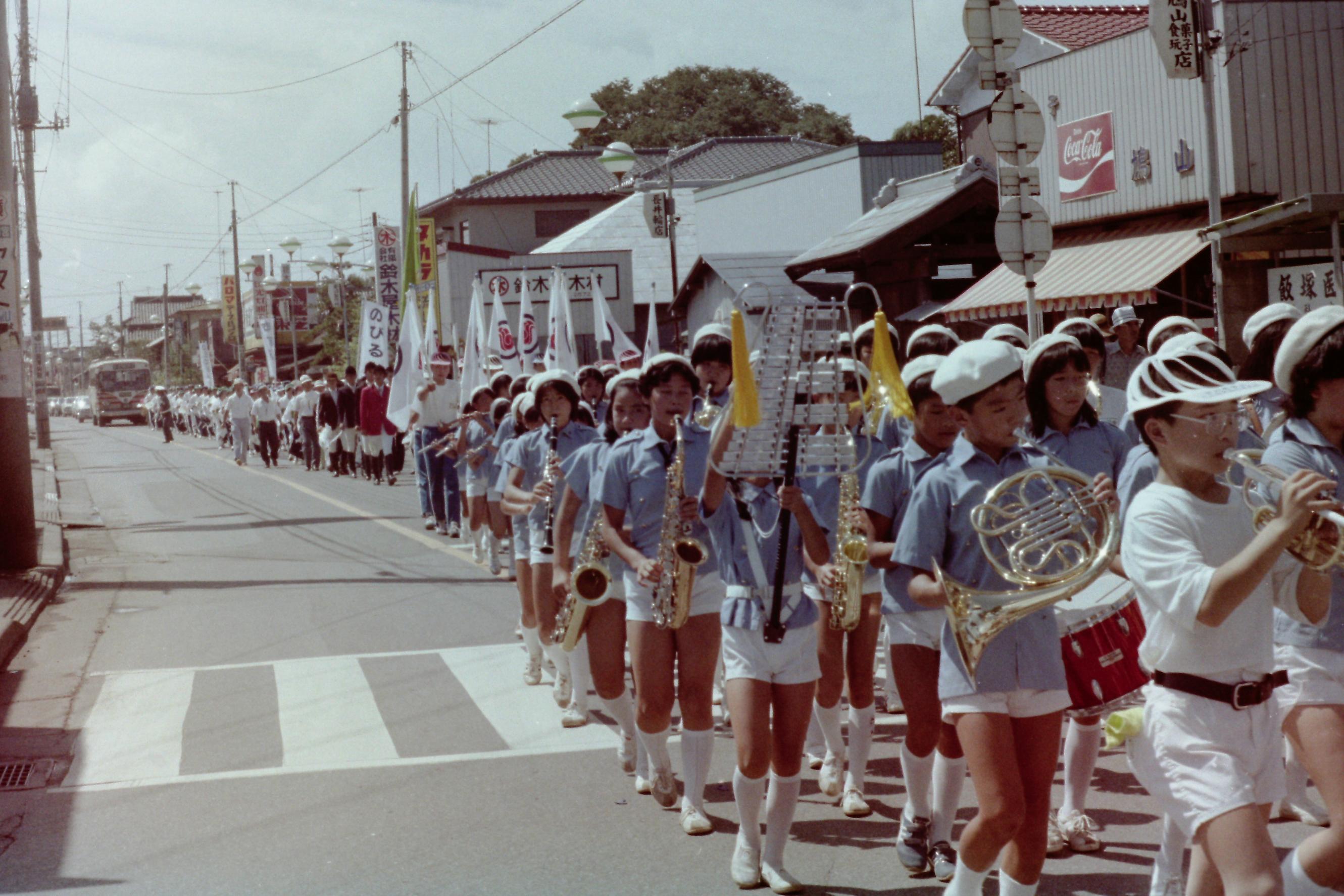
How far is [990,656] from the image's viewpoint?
4.25 metres

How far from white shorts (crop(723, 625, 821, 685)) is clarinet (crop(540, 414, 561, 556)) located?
3.17 meters

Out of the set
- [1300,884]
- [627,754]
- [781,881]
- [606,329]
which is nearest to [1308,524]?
[1300,884]

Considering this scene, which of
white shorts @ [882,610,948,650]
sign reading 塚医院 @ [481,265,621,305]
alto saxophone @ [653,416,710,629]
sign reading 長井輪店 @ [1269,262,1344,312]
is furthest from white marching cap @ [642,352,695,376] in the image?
sign reading 塚医院 @ [481,265,621,305]

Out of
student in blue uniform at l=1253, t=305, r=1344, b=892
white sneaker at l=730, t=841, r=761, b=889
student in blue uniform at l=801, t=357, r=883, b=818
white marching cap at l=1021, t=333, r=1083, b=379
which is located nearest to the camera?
student in blue uniform at l=1253, t=305, r=1344, b=892

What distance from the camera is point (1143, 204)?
A: 72.5ft

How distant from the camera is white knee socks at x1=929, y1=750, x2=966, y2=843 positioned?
5172mm

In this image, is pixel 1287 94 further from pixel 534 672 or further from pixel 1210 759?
pixel 1210 759

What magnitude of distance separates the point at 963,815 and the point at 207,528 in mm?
15817

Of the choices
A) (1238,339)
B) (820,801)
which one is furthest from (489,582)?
(1238,339)

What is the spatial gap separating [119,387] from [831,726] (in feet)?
269

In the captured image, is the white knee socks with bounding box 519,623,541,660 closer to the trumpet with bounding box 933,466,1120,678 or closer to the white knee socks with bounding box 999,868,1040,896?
the white knee socks with bounding box 999,868,1040,896

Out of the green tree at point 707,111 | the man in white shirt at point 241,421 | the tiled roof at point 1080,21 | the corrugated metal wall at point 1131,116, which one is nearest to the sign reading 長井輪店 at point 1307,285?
the corrugated metal wall at point 1131,116

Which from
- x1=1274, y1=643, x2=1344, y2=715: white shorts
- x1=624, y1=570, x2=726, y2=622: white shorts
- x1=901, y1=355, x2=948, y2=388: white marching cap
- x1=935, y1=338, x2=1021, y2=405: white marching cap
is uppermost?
x1=901, y1=355, x2=948, y2=388: white marching cap

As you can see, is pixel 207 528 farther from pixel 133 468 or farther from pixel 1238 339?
pixel 133 468
